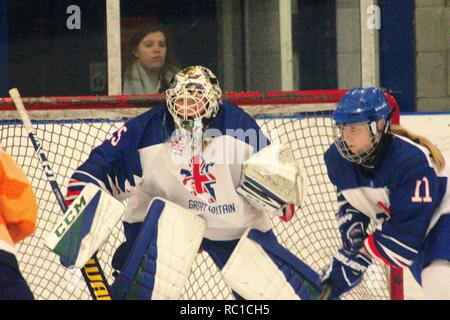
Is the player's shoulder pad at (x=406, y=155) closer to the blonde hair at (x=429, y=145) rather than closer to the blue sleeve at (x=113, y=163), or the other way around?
the blonde hair at (x=429, y=145)

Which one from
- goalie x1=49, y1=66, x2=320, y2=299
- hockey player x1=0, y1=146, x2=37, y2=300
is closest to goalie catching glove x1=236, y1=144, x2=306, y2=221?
goalie x1=49, y1=66, x2=320, y2=299

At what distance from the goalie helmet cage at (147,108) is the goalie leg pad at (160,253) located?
15.0 inches

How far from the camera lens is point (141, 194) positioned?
14.5 feet

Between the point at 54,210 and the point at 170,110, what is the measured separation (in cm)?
71

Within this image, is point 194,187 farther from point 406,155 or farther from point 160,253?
point 406,155

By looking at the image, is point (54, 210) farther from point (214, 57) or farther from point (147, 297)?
point (214, 57)

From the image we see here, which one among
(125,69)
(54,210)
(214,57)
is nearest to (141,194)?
(54,210)

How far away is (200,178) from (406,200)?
26.3 inches

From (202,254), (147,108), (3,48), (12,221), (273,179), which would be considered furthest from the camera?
(3,48)

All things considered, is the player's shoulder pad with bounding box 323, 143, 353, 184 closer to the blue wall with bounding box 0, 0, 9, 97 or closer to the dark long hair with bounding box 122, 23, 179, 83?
the dark long hair with bounding box 122, 23, 179, 83

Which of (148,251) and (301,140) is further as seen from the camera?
(301,140)

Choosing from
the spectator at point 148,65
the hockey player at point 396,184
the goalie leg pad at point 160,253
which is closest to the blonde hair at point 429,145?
the hockey player at point 396,184

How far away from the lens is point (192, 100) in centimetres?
422

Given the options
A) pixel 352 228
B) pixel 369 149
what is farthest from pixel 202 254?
pixel 369 149
